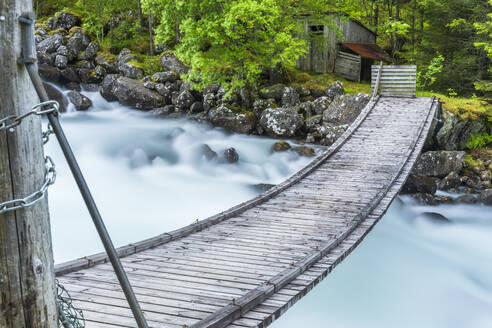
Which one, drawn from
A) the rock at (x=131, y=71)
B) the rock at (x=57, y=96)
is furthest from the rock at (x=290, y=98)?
the rock at (x=57, y=96)

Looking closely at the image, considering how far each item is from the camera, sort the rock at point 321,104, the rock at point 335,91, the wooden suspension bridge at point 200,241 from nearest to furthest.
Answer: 1. the wooden suspension bridge at point 200,241
2. the rock at point 321,104
3. the rock at point 335,91

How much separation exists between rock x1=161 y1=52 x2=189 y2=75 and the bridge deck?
1122 cm

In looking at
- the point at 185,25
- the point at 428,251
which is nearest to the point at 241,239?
the point at 428,251

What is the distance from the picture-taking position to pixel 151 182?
13117 mm

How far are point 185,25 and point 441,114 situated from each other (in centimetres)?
863

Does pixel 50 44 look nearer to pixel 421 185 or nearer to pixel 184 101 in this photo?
pixel 184 101

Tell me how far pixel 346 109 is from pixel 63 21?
16.0 meters

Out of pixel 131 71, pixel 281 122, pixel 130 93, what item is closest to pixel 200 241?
pixel 281 122

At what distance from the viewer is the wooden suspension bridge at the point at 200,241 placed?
7.68 ft

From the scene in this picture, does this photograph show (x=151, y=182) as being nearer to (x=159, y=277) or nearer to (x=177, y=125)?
(x=177, y=125)

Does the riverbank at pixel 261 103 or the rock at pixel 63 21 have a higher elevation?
the rock at pixel 63 21

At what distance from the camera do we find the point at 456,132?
1452 cm

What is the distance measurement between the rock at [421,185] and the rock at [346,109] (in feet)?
11.0

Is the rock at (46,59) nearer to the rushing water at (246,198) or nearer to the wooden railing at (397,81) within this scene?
the rushing water at (246,198)
